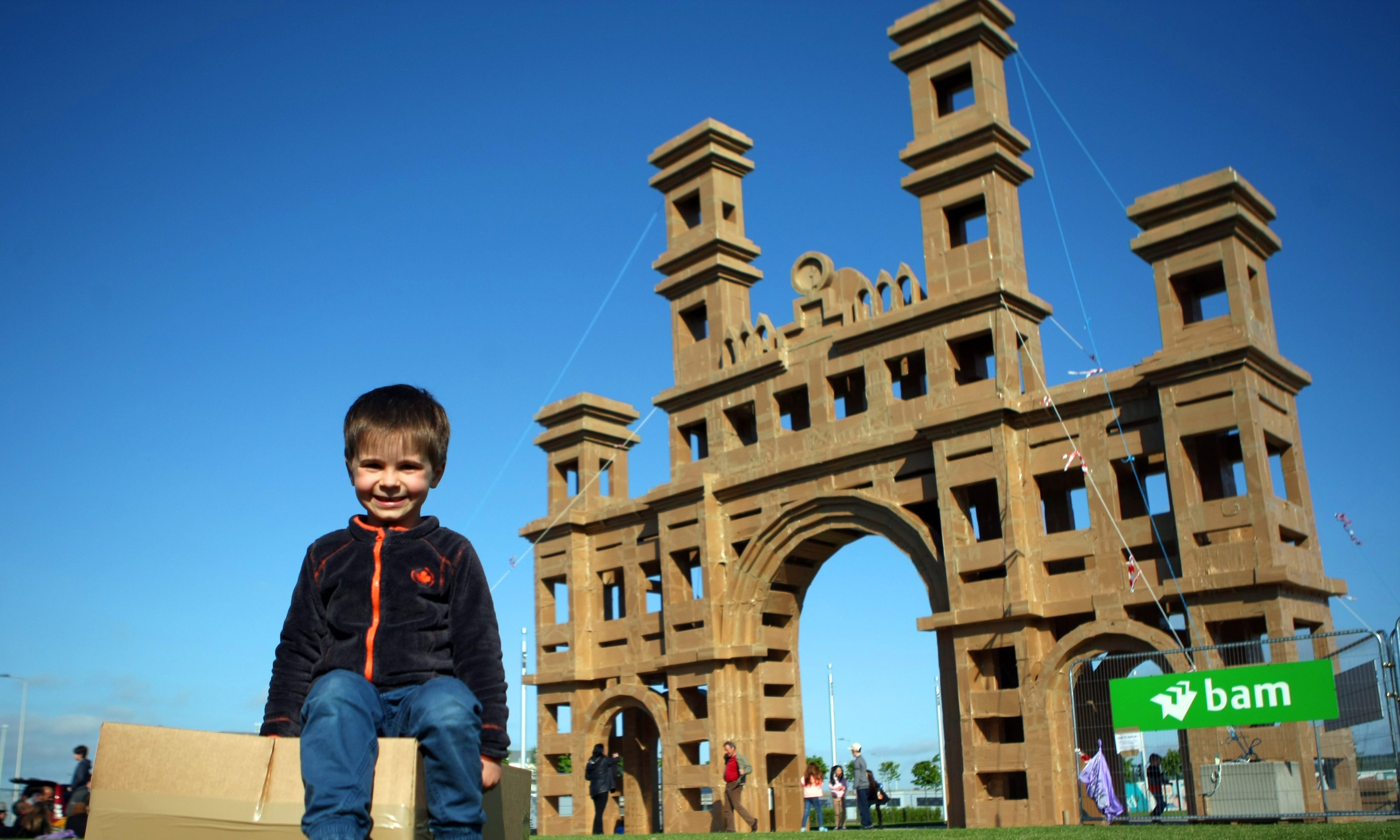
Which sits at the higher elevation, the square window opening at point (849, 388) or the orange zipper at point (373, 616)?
the square window opening at point (849, 388)

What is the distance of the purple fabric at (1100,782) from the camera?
1652cm

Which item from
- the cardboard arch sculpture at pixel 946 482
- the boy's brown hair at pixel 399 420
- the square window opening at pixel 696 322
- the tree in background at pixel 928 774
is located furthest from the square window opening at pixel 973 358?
the tree in background at pixel 928 774

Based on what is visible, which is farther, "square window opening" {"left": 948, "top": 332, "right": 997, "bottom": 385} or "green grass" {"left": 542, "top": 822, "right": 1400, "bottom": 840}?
A: "square window opening" {"left": 948, "top": 332, "right": 997, "bottom": 385}

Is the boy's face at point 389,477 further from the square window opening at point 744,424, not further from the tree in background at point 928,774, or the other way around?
the tree in background at point 928,774

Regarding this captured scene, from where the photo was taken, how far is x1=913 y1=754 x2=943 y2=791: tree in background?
68.2 metres

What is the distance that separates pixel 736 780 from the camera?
20.9 metres

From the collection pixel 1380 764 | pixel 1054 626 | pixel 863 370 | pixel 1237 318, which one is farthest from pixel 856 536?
pixel 1380 764

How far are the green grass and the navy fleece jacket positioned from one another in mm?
7590

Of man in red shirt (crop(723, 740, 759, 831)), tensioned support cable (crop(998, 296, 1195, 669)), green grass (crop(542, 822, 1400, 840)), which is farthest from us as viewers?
man in red shirt (crop(723, 740, 759, 831))

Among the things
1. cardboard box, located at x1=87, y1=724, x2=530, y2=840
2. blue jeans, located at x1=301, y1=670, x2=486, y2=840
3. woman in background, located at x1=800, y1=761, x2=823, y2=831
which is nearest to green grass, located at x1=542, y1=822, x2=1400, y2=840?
woman in background, located at x1=800, y1=761, x2=823, y2=831

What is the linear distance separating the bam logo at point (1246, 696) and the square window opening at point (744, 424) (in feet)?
35.6

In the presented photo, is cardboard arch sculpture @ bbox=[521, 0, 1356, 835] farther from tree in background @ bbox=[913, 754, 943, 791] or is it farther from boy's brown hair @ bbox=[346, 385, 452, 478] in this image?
tree in background @ bbox=[913, 754, 943, 791]

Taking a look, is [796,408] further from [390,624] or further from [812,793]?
[390,624]

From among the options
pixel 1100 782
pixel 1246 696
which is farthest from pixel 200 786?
pixel 1100 782
